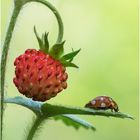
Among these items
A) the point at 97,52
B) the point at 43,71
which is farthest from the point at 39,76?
the point at 97,52

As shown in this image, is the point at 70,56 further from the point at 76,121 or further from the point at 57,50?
the point at 76,121

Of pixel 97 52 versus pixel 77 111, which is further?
pixel 97 52

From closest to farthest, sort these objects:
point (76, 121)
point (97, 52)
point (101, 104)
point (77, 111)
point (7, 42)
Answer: point (7, 42)
point (77, 111)
point (101, 104)
point (76, 121)
point (97, 52)

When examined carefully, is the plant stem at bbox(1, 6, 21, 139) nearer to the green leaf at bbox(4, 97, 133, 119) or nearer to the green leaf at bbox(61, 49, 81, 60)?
the green leaf at bbox(4, 97, 133, 119)

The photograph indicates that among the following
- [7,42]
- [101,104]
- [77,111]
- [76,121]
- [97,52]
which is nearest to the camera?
A: [7,42]

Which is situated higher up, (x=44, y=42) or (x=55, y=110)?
(x=44, y=42)

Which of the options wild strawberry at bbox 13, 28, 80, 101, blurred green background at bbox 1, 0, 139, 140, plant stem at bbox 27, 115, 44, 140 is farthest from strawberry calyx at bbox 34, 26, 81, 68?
blurred green background at bbox 1, 0, 139, 140

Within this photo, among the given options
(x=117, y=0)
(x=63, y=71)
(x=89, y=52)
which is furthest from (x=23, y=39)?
(x=63, y=71)
